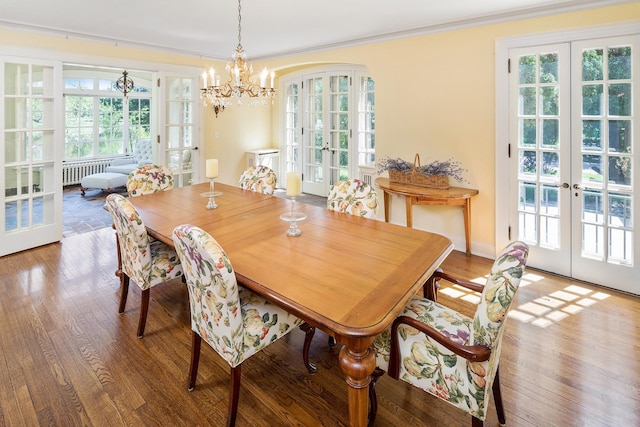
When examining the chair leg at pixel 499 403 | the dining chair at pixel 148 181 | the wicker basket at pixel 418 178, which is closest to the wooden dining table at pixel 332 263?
the chair leg at pixel 499 403

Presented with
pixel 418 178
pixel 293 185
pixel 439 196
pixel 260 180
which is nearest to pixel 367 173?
pixel 418 178

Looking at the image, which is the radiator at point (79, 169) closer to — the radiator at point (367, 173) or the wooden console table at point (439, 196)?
the radiator at point (367, 173)

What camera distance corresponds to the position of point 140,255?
7.91 feet

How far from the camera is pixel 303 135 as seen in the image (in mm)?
6852

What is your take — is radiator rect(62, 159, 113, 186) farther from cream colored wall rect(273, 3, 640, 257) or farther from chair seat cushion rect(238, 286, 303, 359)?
chair seat cushion rect(238, 286, 303, 359)

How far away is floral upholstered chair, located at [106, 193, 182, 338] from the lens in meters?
2.30

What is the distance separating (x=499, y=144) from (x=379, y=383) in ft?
9.02

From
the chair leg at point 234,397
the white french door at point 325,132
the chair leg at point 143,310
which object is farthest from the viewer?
the white french door at point 325,132

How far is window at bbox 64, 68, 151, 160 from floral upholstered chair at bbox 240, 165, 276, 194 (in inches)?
246

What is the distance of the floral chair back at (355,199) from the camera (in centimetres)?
273

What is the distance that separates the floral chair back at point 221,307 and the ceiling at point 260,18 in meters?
2.60

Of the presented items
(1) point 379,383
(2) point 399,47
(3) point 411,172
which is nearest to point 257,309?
(1) point 379,383

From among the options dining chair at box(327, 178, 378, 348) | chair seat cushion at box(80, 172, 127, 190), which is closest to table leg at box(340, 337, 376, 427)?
dining chair at box(327, 178, 378, 348)

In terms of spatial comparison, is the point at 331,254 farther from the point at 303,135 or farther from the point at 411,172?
the point at 303,135
